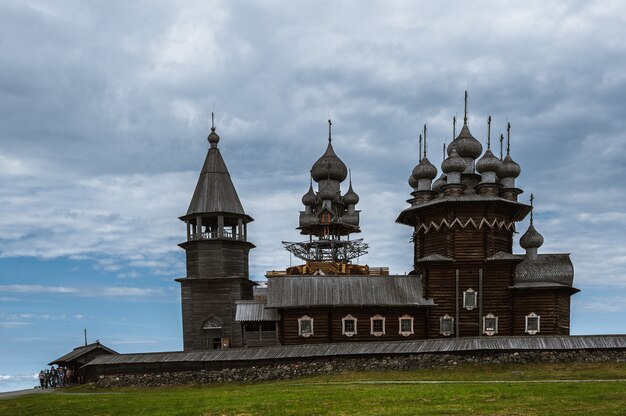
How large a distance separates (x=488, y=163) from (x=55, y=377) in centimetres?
3098

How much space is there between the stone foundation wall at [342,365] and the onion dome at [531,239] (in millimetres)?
12086

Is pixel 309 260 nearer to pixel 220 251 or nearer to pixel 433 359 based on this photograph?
pixel 220 251

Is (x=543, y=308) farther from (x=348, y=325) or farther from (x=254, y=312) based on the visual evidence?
(x=254, y=312)

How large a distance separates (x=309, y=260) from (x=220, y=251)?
972cm

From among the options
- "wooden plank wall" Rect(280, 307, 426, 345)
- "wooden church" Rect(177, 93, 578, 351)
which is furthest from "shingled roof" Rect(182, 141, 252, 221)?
"wooden plank wall" Rect(280, 307, 426, 345)

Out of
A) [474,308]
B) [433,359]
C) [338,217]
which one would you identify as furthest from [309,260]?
[433,359]

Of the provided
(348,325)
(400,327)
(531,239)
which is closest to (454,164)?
(531,239)

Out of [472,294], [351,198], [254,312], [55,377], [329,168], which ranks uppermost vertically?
[329,168]

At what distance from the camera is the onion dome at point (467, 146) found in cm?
4806

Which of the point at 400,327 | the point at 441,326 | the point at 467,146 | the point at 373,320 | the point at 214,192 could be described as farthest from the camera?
the point at 214,192

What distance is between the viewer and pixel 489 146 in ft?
160

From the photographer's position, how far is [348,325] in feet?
149

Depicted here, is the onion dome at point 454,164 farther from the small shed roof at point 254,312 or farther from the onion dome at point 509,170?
the small shed roof at point 254,312

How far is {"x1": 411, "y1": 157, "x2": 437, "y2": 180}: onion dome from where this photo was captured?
49188 millimetres
